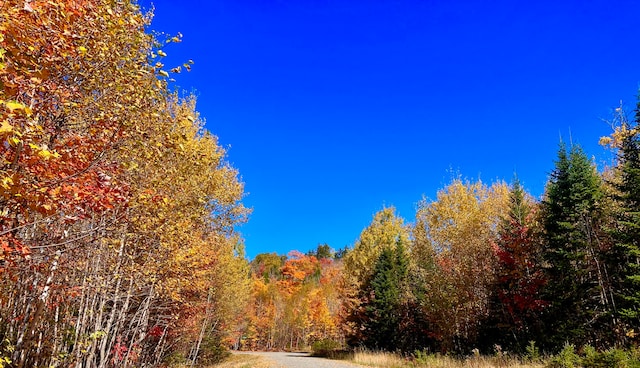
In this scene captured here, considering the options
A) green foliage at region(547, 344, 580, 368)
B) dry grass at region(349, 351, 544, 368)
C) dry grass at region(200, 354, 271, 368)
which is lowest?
dry grass at region(200, 354, 271, 368)

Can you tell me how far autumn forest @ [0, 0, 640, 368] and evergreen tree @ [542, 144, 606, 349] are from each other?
8cm

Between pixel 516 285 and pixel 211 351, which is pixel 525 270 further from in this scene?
pixel 211 351

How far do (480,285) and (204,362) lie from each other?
53.7ft

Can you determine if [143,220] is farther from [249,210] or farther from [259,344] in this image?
[259,344]

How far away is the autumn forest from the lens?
366 cm

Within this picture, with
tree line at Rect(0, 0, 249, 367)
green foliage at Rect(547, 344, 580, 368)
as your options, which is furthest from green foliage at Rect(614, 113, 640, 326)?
tree line at Rect(0, 0, 249, 367)

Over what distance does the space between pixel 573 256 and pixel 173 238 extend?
51.3 feet

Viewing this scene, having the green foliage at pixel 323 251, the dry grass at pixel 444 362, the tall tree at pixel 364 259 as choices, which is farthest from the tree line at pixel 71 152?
the green foliage at pixel 323 251

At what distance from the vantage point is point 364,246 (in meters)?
32.3

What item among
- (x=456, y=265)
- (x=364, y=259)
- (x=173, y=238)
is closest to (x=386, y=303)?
(x=364, y=259)

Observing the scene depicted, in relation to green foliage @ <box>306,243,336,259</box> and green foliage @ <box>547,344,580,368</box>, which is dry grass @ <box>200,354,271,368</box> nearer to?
green foliage @ <box>547,344,580,368</box>

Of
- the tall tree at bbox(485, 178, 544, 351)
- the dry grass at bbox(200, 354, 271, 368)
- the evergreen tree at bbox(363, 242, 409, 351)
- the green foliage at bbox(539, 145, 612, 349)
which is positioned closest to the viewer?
the green foliage at bbox(539, 145, 612, 349)

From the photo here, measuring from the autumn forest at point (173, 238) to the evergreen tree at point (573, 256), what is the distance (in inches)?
3.0

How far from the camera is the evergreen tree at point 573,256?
15070mm
